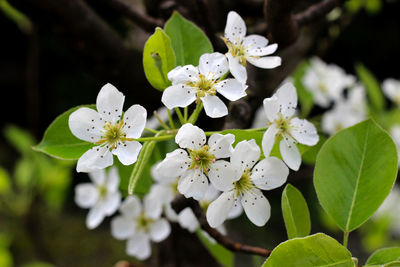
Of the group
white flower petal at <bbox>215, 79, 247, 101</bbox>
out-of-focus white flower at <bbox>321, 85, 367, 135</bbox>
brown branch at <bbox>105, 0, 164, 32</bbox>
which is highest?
brown branch at <bbox>105, 0, 164, 32</bbox>

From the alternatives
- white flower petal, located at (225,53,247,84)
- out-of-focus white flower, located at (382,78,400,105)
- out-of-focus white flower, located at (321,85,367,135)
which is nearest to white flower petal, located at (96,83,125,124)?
white flower petal, located at (225,53,247,84)

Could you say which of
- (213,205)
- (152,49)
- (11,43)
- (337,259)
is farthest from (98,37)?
(11,43)

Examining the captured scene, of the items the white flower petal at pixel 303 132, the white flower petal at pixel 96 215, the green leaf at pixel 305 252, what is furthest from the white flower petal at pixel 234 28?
the white flower petal at pixel 96 215

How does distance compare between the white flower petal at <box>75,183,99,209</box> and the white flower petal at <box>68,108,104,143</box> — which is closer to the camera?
the white flower petal at <box>68,108,104,143</box>

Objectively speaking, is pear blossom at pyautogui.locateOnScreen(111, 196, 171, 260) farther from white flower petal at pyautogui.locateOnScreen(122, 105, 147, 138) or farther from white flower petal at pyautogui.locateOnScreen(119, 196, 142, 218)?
white flower petal at pyautogui.locateOnScreen(122, 105, 147, 138)

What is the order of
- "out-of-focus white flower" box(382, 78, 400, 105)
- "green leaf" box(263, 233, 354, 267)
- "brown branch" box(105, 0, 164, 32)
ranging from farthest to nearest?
"out-of-focus white flower" box(382, 78, 400, 105) → "brown branch" box(105, 0, 164, 32) → "green leaf" box(263, 233, 354, 267)

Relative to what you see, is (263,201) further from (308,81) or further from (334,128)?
(308,81)

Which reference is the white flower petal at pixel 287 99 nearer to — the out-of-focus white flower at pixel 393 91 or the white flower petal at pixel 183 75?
the white flower petal at pixel 183 75
